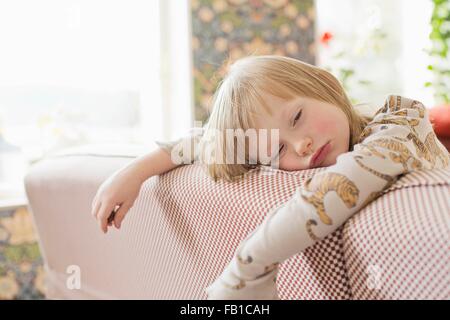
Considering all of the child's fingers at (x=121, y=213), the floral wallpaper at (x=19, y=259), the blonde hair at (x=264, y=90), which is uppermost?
the blonde hair at (x=264, y=90)

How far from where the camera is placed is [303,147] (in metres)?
0.97

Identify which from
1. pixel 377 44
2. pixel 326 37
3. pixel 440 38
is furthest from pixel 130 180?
pixel 377 44

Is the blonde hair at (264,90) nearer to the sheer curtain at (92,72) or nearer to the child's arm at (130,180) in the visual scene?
the child's arm at (130,180)

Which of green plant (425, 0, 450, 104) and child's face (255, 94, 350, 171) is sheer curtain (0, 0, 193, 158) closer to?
green plant (425, 0, 450, 104)

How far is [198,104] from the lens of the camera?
3.15 metres

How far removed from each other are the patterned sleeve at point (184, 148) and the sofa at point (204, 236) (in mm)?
34

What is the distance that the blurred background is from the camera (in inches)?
107

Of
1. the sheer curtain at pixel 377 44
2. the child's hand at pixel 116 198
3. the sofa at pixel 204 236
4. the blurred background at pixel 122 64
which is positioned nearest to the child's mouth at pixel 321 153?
the sofa at pixel 204 236

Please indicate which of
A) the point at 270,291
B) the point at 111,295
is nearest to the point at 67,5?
the point at 111,295

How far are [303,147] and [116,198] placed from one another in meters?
0.37

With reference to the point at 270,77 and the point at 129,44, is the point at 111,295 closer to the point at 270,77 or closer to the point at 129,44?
the point at 270,77

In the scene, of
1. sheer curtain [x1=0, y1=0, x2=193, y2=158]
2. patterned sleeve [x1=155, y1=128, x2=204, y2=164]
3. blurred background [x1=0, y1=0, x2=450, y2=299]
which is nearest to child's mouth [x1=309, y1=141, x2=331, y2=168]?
patterned sleeve [x1=155, y1=128, x2=204, y2=164]

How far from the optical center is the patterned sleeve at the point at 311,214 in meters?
0.66

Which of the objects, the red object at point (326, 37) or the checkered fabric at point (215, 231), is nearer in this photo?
the checkered fabric at point (215, 231)
